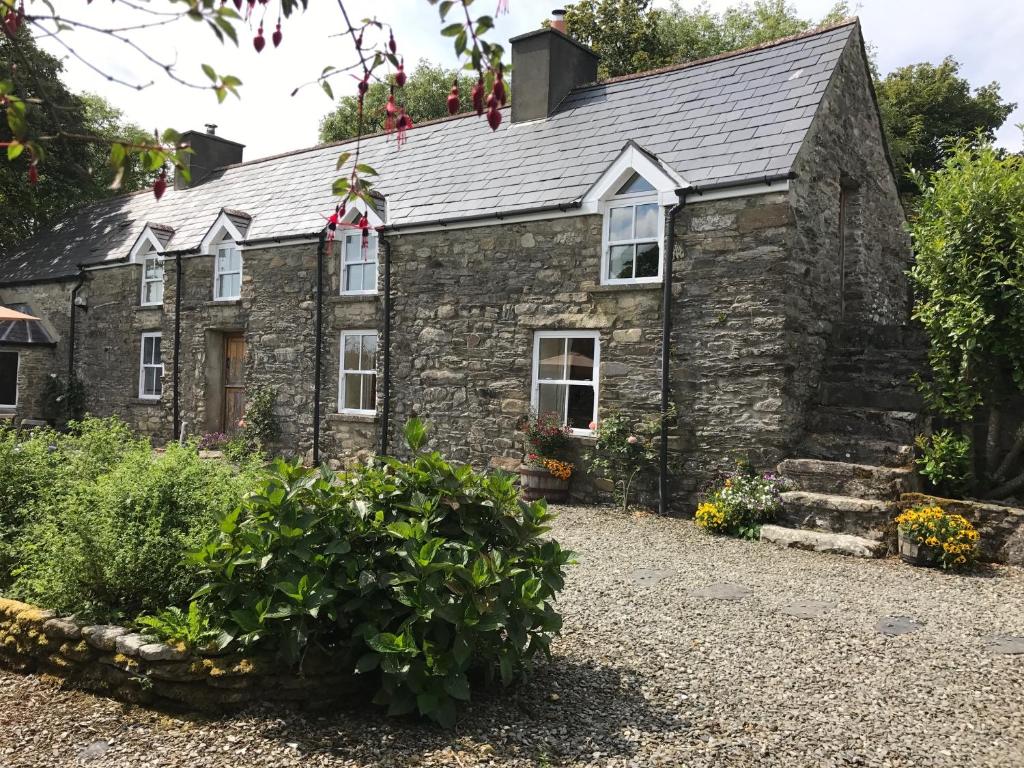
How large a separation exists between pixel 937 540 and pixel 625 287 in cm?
487

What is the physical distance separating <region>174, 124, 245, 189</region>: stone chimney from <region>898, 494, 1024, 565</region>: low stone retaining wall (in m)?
19.1

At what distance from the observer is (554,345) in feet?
37.2

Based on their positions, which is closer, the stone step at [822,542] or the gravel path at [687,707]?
the gravel path at [687,707]

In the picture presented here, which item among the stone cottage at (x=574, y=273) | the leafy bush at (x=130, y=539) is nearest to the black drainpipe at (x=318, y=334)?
the stone cottage at (x=574, y=273)

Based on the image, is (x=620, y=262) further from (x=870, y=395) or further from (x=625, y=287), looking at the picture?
(x=870, y=395)

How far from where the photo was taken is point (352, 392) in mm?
13820

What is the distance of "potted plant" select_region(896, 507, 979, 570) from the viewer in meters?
7.50

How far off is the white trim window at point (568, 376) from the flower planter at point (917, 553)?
4.25 metres

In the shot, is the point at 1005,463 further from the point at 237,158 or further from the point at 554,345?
the point at 237,158

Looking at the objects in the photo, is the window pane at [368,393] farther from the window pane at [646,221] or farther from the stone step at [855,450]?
the stone step at [855,450]

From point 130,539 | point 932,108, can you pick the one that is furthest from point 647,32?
point 130,539

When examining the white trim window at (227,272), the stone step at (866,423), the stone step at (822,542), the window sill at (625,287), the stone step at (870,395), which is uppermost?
the white trim window at (227,272)

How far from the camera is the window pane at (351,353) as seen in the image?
1378cm

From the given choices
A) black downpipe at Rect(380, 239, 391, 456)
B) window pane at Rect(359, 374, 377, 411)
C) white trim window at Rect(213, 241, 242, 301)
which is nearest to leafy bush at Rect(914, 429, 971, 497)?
black downpipe at Rect(380, 239, 391, 456)
